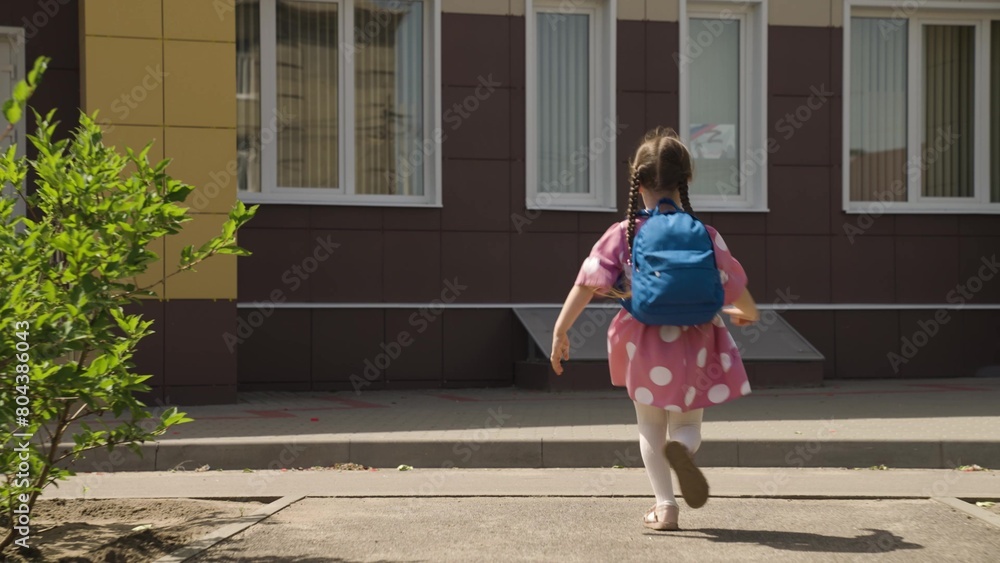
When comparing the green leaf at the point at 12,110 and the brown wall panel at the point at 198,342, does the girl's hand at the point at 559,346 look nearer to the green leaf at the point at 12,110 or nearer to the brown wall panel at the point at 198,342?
the green leaf at the point at 12,110

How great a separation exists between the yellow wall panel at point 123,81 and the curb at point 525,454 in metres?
3.54

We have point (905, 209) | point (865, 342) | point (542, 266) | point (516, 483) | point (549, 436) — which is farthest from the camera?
point (905, 209)

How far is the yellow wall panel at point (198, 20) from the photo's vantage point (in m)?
11.1

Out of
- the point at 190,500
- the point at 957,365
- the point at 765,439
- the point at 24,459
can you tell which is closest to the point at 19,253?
the point at 24,459

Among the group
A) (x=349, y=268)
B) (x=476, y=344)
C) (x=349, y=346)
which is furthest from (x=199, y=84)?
(x=476, y=344)

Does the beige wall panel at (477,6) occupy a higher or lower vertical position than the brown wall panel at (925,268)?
higher

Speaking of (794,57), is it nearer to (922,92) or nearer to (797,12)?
(797,12)

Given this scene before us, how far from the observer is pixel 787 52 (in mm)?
14000

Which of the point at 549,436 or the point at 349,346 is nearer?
the point at 549,436

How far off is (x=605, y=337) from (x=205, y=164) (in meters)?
4.31

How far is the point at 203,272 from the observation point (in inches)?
439

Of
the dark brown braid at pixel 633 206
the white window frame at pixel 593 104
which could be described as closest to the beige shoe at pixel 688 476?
the dark brown braid at pixel 633 206

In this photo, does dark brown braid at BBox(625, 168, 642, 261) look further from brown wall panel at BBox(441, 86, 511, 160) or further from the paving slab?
brown wall panel at BBox(441, 86, 511, 160)

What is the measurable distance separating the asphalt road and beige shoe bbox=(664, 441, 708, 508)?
0.20 meters
